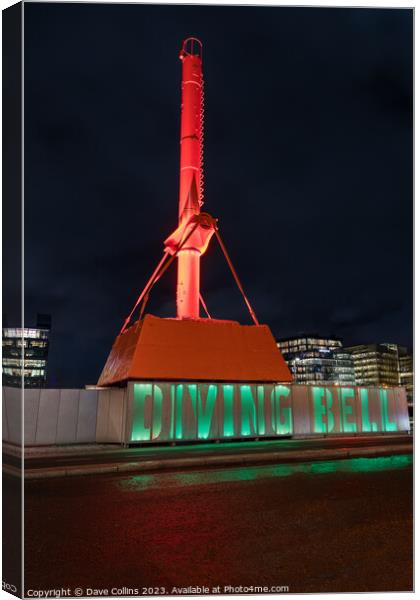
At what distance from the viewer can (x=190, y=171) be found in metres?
28.8

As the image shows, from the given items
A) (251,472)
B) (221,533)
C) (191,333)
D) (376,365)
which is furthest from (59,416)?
(376,365)

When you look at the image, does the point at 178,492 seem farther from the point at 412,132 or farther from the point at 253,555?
the point at 412,132

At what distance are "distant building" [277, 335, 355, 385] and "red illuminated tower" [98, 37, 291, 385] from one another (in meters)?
107

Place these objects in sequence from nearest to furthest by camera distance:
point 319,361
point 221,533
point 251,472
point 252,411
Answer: point 221,533 < point 251,472 < point 252,411 < point 319,361

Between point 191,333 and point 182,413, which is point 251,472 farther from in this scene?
point 191,333

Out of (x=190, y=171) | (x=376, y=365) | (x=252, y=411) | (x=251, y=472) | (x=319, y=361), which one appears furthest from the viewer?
(x=319, y=361)

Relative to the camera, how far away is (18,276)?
5.70 m

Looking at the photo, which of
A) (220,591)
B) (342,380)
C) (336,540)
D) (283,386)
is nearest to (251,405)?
(283,386)

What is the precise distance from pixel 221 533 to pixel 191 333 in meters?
16.9

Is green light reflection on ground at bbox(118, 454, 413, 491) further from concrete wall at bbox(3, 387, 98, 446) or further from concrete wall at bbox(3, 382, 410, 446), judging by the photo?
concrete wall at bbox(3, 387, 98, 446)

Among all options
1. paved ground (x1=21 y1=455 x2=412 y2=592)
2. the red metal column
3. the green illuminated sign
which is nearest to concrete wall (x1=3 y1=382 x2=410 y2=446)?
the green illuminated sign

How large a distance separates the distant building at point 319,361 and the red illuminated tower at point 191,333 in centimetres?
10738

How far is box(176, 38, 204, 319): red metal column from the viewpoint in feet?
91.3

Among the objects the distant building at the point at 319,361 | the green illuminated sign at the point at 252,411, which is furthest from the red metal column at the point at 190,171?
the distant building at the point at 319,361
